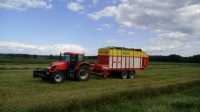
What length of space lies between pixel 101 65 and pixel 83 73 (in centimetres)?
239

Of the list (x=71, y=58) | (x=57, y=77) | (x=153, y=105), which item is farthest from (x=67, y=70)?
(x=153, y=105)

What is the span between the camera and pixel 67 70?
69.3ft

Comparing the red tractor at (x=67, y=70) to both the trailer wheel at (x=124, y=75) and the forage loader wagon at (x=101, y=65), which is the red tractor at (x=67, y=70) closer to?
the forage loader wagon at (x=101, y=65)

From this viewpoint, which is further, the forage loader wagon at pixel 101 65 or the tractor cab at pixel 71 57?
the tractor cab at pixel 71 57

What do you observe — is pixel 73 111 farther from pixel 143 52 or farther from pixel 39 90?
pixel 143 52

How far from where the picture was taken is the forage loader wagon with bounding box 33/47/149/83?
2047cm

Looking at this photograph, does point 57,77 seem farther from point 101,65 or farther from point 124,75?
point 124,75

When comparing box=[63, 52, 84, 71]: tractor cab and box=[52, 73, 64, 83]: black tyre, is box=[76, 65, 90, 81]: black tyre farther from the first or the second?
box=[52, 73, 64, 83]: black tyre

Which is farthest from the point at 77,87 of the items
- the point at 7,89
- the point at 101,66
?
the point at 101,66

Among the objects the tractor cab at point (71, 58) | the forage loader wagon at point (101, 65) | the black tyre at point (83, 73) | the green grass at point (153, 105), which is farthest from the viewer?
the black tyre at point (83, 73)

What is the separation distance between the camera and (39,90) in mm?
16766

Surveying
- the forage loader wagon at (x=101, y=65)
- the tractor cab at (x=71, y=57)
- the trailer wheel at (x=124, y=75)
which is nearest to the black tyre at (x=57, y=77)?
the forage loader wagon at (x=101, y=65)

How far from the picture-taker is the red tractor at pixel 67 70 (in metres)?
20.2

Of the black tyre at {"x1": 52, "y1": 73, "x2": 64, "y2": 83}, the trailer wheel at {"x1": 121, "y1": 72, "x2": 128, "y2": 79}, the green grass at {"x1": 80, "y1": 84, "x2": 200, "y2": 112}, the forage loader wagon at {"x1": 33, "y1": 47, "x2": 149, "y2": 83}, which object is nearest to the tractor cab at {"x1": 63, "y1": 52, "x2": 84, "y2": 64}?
the forage loader wagon at {"x1": 33, "y1": 47, "x2": 149, "y2": 83}
